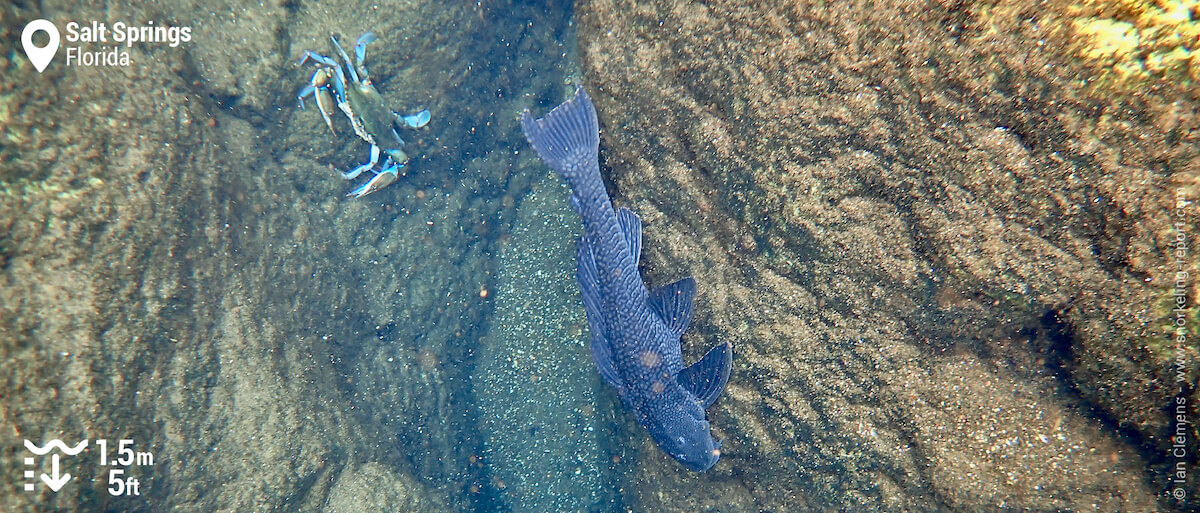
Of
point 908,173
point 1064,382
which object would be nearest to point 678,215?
point 908,173

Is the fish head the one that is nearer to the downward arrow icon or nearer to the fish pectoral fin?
the fish pectoral fin

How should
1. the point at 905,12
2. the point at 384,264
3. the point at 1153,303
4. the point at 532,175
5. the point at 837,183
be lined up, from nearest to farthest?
the point at 1153,303 → the point at 905,12 → the point at 837,183 → the point at 384,264 → the point at 532,175

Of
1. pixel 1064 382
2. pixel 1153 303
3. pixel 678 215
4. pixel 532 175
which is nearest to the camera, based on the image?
pixel 1153 303

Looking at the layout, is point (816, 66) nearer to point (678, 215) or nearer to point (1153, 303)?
point (678, 215)

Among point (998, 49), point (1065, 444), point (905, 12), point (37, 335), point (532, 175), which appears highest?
point (532, 175)

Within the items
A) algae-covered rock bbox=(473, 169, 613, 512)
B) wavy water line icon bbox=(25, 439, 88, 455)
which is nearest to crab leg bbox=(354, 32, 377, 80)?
algae-covered rock bbox=(473, 169, 613, 512)

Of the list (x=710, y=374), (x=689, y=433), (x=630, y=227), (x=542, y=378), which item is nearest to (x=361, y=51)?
(x=630, y=227)

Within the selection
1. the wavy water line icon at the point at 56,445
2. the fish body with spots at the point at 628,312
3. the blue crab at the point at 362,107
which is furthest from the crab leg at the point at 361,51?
the wavy water line icon at the point at 56,445
